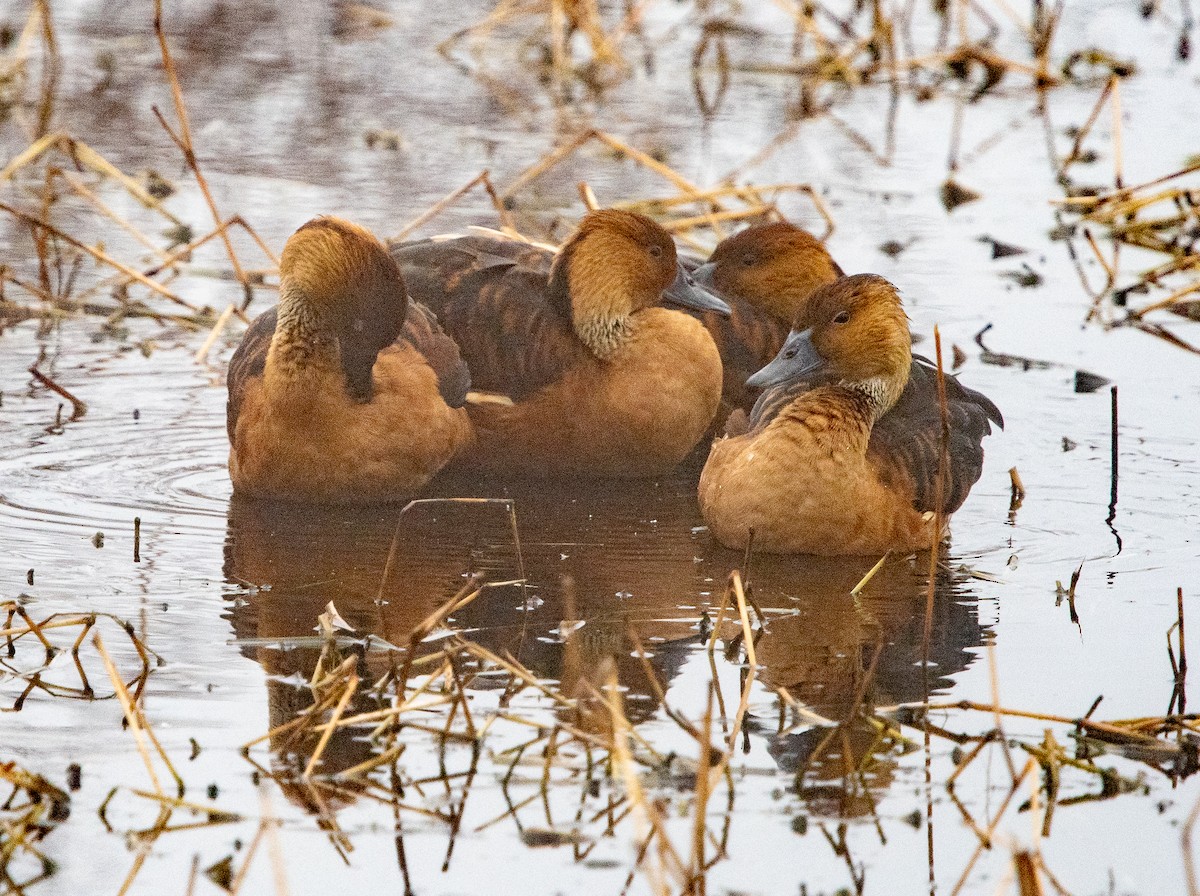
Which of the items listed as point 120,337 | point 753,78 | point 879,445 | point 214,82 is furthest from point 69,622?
point 753,78

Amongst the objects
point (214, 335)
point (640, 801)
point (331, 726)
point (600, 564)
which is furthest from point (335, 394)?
point (640, 801)

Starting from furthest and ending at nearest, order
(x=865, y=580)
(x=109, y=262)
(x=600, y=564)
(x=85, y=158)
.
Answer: (x=85, y=158)
(x=109, y=262)
(x=600, y=564)
(x=865, y=580)

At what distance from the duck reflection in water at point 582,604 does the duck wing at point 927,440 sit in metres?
0.28

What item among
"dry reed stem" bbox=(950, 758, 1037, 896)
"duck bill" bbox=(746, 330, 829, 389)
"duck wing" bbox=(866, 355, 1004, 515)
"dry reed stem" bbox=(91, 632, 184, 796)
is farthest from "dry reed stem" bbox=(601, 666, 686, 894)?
"duck bill" bbox=(746, 330, 829, 389)

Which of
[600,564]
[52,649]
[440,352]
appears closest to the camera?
[52,649]

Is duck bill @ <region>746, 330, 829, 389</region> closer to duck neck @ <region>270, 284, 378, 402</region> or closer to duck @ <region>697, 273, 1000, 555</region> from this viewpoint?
duck @ <region>697, 273, 1000, 555</region>

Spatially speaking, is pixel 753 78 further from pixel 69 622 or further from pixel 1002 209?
pixel 69 622

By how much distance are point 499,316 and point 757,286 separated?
116 cm

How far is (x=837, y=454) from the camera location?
6621 mm

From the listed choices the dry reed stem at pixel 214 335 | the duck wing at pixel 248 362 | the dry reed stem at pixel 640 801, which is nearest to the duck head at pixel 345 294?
the duck wing at pixel 248 362

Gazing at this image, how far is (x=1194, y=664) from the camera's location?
18.3 ft

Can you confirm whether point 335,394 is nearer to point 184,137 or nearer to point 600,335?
point 600,335

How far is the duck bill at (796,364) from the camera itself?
6.96 meters

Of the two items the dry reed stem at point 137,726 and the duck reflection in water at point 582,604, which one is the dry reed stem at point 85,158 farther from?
the dry reed stem at point 137,726
